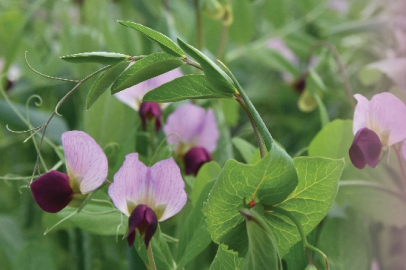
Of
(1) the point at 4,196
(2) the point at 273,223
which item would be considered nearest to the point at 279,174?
(2) the point at 273,223

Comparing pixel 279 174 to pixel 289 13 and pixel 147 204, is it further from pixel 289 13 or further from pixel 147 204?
pixel 289 13

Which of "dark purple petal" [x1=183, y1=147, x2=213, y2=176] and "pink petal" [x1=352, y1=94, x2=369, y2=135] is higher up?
"pink petal" [x1=352, y1=94, x2=369, y2=135]

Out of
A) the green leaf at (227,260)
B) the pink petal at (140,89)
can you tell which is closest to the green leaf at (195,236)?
the green leaf at (227,260)

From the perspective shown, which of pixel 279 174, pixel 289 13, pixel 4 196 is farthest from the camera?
pixel 289 13

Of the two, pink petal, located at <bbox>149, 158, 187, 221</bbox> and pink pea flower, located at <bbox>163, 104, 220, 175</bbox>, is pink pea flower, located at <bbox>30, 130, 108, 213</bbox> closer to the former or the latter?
pink petal, located at <bbox>149, 158, 187, 221</bbox>

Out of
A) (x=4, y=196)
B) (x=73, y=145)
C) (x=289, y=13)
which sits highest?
(x=73, y=145)

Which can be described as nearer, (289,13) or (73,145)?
(73,145)

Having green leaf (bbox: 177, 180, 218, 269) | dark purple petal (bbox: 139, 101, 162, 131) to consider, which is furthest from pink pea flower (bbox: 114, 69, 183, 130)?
green leaf (bbox: 177, 180, 218, 269)

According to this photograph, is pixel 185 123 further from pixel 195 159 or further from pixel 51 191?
pixel 51 191
